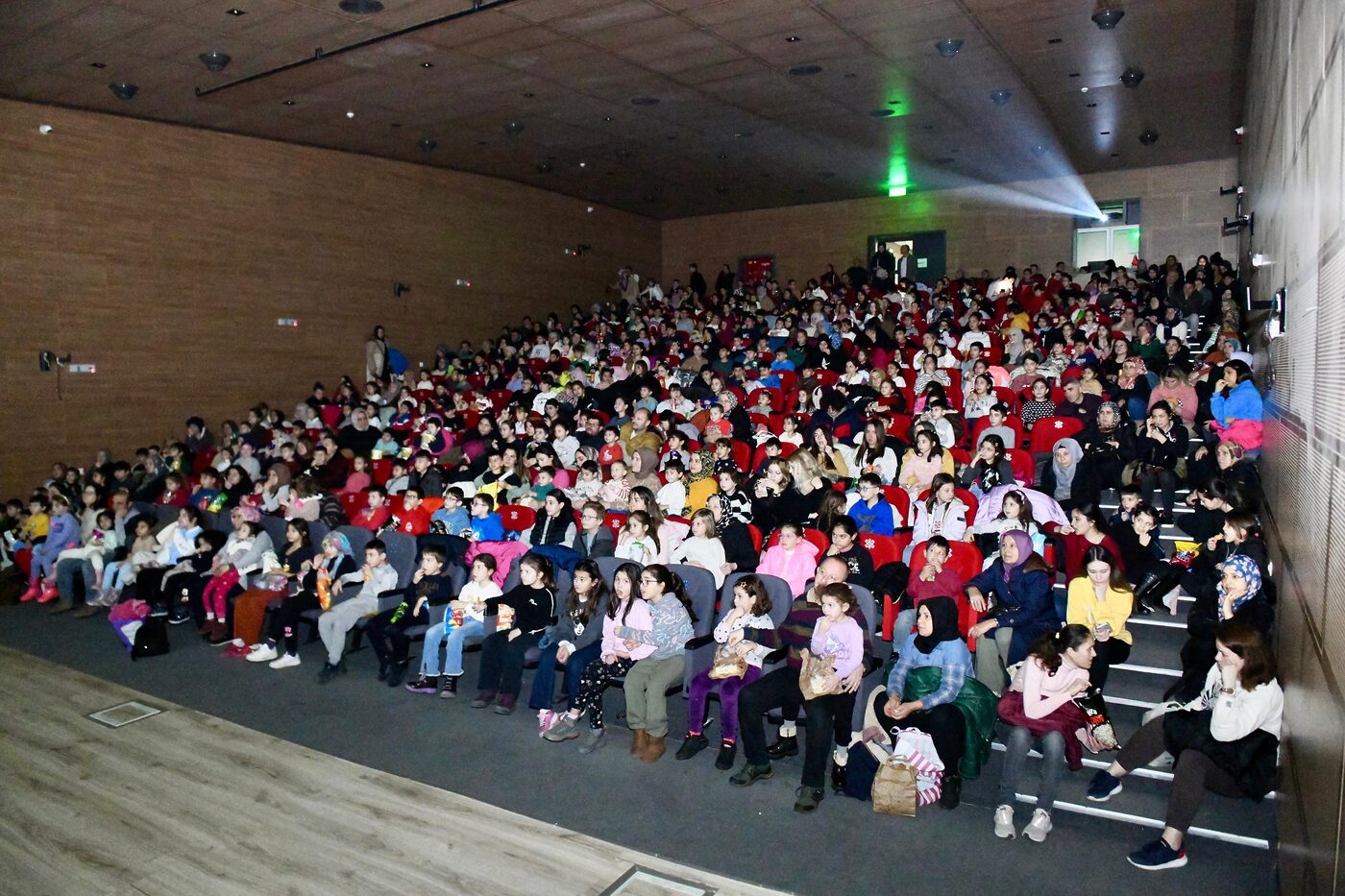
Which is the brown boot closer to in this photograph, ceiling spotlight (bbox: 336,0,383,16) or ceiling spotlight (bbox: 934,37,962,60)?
ceiling spotlight (bbox: 336,0,383,16)


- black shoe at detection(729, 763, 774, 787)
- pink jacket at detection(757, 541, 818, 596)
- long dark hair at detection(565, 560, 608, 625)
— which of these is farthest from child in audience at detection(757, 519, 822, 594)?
black shoe at detection(729, 763, 774, 787)

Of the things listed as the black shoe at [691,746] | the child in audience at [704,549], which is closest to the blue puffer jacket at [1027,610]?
the black shoe at [691,746]

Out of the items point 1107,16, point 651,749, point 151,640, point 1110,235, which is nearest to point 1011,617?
point 651,749

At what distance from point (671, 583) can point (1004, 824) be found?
229 centimetres

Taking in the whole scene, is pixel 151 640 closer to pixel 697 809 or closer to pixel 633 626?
pixel 633 626

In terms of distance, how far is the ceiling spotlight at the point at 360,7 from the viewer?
8083mm

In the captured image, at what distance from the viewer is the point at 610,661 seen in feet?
18.0

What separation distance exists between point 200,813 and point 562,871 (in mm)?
1857

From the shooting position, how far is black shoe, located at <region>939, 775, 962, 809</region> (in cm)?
435

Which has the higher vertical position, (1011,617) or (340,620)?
(1011,617)

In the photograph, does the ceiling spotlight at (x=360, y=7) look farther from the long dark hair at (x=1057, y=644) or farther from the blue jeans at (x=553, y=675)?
the long dark hair at (x=1057, y=644)

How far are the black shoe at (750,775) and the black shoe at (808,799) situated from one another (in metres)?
0.28

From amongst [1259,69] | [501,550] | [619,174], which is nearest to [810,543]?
[501,550]

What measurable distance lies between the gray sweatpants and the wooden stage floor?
109 cm
